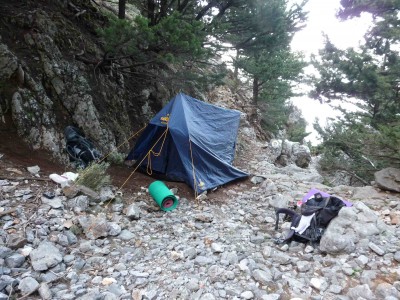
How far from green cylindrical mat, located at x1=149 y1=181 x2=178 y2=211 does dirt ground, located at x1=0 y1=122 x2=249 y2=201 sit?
1.66 feet

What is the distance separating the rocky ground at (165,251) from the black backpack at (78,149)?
524 millimetres

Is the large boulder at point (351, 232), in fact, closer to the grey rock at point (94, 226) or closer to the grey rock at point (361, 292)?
the grey rock at point (361, 292)

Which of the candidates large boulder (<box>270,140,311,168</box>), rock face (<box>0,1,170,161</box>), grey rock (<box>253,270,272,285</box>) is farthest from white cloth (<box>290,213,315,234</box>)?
large boulder (<box>270,140,311,168</box>)

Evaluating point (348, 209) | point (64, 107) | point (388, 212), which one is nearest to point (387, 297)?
point (348, 209)

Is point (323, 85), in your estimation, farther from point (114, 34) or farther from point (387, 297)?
point (387, 297)

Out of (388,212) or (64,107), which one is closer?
(388,212)

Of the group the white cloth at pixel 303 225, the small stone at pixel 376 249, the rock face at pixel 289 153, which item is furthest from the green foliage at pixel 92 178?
the rock face at pixel 289 153

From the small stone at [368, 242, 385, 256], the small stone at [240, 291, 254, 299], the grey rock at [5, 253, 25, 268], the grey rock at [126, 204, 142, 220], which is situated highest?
the small stone at [368, 242, 385, 256]

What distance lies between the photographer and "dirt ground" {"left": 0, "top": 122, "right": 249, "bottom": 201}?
14.8 ft

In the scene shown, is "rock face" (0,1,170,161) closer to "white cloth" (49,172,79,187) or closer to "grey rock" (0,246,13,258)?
"white cloth" (49,172,79,187)

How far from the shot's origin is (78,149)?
18.6 ft

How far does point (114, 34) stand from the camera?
17.5 feet

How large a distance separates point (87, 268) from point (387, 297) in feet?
10.3

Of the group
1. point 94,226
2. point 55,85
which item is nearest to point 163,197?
point 94,226
